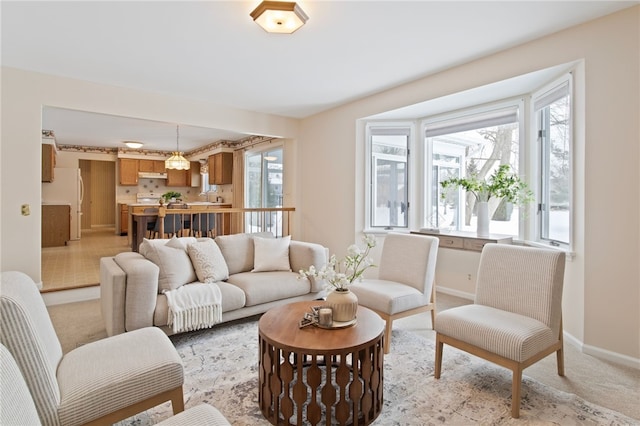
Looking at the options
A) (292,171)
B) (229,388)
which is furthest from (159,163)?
(229,388)

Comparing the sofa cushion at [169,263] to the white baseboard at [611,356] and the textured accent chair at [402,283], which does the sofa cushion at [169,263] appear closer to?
the textured accent chair at [402,283]

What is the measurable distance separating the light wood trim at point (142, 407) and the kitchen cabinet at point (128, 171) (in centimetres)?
878

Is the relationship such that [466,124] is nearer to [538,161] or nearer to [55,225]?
[538,161]

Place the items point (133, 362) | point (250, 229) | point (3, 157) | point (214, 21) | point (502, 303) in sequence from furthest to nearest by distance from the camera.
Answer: point (250, 229) < point (3, 157) < point (214, 21) < point (502, 303) < point (133, 362)

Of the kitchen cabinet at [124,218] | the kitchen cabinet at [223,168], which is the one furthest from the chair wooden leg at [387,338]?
the kitchen cabinet at [124,218]

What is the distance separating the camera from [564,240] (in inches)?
126

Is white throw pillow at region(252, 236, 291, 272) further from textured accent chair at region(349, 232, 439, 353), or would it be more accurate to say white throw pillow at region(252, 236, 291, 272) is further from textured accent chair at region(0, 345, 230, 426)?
textured accent chair at region(0, 345, 230, 426)

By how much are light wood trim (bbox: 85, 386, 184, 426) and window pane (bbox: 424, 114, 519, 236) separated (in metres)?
3.81

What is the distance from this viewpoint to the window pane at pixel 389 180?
4938 mm

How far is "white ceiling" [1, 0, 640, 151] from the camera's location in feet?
8.31

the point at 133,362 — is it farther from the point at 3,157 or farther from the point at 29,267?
the point at 3,157

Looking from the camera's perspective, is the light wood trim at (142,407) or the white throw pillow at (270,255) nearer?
the light wood trim at (142,407)

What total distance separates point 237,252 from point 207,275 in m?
0.52

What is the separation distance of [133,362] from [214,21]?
8.23 ft
